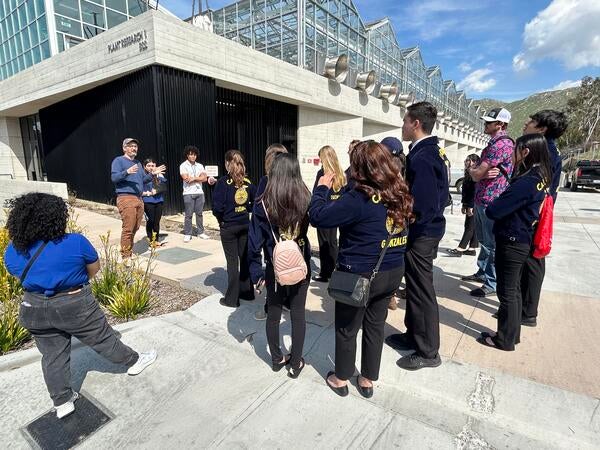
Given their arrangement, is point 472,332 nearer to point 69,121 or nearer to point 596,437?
point 596,437

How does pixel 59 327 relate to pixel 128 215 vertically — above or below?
below

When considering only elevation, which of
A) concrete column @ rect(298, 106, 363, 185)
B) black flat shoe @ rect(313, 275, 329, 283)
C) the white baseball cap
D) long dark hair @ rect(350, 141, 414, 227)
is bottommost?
black flat shoe @ rect(313, 275, 329, 283)

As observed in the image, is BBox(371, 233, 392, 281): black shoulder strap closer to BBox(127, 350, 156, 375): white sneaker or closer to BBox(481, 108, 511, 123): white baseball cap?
BBox(127, 350, 156, 375): white sneaker

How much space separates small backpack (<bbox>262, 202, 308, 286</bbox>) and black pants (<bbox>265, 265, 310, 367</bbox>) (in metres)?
0.19

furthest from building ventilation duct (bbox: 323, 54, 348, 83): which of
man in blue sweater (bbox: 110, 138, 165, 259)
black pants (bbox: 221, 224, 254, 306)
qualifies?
black pants (bbox: 221, 224, 254, 306)

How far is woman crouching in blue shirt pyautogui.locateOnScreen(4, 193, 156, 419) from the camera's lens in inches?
83.5

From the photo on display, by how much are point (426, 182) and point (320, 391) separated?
176cm

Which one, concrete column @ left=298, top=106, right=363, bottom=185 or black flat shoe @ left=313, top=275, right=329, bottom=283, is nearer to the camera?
black flat shoe @ left=313, top=275, right=329, bottom=283

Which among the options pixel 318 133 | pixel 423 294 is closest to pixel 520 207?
pixel 423 294

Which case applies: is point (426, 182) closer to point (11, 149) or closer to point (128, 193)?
point (128, 193)

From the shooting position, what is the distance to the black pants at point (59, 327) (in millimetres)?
2209

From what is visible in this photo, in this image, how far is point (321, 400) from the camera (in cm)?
248

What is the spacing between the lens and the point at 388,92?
21.5 m

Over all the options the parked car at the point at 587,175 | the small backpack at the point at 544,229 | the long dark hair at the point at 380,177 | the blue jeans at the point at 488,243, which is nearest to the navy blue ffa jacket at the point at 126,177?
the long dark hair at the point at 380,177
